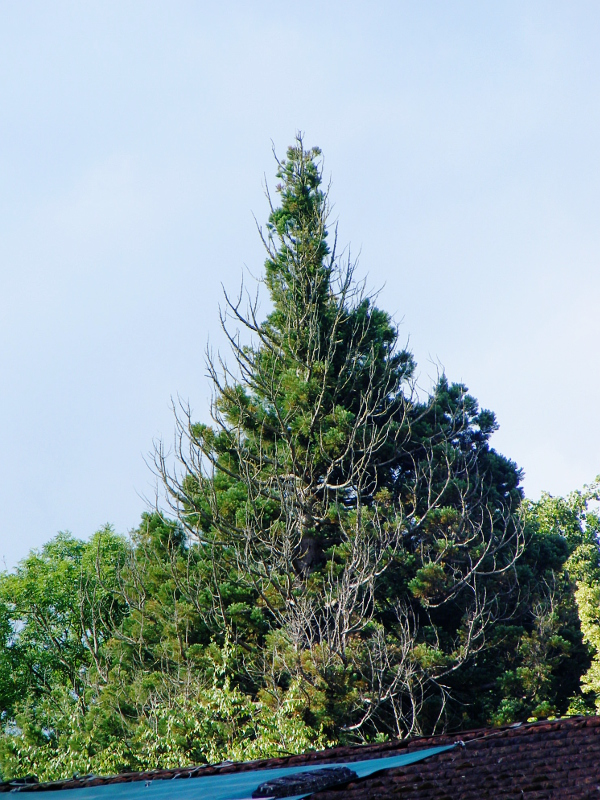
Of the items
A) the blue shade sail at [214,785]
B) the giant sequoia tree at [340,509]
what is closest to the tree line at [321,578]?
the giant sequoia tree at [340,509]

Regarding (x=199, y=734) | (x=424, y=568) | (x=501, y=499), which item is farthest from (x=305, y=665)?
(x=501, y=499)

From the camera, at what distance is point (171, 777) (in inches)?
300

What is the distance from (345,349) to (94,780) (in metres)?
12.4

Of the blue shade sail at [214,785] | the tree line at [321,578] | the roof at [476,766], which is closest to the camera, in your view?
the roof at [476,766]

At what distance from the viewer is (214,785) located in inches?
244

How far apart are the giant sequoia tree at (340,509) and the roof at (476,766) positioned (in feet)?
21.5

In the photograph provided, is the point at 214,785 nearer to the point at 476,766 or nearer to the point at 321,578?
the point at 476,766

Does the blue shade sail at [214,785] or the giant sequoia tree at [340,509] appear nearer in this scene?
the blue shade sail at [214,785]

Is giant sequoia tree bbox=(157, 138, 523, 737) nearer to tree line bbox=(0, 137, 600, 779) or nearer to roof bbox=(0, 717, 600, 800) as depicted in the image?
tree line bbox=(0, 137, 600, 779)

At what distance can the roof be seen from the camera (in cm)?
500

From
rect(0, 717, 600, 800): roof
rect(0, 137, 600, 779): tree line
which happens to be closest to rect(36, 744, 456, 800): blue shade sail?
rect(0, 717, 600, 800): roof

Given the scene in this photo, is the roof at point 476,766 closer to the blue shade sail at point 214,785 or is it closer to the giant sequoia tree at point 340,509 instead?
the blue shade sail at point 214,785

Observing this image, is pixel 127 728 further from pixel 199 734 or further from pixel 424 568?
pixel 424 568

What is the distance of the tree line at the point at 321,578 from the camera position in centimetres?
1394
